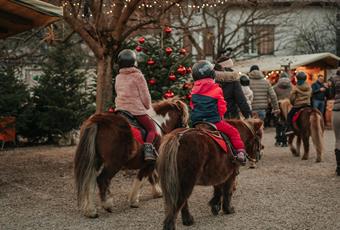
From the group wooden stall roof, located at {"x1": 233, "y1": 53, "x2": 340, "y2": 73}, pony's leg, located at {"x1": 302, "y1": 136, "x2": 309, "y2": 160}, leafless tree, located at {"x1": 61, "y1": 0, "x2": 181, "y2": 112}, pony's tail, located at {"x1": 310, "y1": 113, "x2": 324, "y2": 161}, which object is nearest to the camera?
leafless tree, located at {"x1": 61, "y1": 0, "x2": 181, "y2": 112}

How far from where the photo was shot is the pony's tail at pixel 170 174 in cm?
654

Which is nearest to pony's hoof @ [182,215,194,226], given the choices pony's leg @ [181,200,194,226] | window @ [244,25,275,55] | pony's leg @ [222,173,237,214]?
pony's leg @ [181,200,194,226]

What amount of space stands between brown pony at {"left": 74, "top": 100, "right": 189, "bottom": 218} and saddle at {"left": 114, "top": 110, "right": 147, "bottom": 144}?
11 cm

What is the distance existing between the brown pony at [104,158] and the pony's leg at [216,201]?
1.32 meters

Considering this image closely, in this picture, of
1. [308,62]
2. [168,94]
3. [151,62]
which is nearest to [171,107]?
[168,94]

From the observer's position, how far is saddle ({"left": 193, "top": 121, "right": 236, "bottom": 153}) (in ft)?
23.4

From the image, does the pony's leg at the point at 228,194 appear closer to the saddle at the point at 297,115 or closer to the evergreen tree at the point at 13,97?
the saddle at the point at 297,115

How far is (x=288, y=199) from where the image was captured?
29.6 ft

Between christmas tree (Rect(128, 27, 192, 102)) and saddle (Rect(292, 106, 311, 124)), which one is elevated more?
christmas tree (Rect(128, 27, 192, 102))

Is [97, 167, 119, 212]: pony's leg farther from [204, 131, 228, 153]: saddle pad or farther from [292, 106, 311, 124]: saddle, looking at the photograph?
[292, 106, 311, 124]: saddle

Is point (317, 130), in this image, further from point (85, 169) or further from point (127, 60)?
point (85, 169)

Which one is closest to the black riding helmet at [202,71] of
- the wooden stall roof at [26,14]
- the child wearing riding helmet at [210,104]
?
the child wearing riding helmet at [210,104]

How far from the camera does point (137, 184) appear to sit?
880cm

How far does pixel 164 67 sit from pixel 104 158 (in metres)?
4.63
